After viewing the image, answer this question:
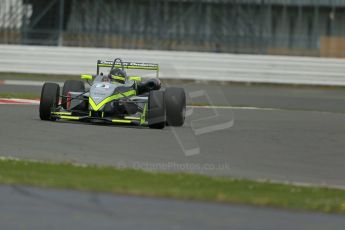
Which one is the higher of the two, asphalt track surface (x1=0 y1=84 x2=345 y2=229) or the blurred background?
the blurred background

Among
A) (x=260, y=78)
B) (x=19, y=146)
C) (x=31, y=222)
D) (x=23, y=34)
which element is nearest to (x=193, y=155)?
(x=19, y=146)

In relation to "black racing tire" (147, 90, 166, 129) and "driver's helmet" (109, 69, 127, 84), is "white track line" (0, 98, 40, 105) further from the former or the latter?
"black racing tire" (147, 90, 166, 129)

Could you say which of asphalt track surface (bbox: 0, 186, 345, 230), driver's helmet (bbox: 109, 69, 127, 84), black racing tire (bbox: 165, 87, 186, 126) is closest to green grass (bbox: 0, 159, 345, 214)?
asphalt track surface (bbox: 0, 186, 345, 230)

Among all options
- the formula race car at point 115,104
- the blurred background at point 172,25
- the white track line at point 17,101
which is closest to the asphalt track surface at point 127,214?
the formula race car at point 115,104

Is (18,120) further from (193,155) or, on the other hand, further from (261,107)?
(261,107)

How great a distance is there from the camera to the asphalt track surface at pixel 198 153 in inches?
290

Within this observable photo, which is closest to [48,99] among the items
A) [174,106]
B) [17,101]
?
[174,106]

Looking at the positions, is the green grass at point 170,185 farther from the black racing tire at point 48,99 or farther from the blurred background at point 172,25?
the blurred background at point 172,25

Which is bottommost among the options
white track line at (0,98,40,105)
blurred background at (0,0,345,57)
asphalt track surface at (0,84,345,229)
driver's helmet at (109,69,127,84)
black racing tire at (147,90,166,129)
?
white track line at (0,98,40,105)

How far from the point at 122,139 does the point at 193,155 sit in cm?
152

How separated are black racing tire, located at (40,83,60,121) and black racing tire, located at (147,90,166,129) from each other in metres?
1.60

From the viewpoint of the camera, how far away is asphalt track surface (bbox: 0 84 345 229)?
7.36 metres

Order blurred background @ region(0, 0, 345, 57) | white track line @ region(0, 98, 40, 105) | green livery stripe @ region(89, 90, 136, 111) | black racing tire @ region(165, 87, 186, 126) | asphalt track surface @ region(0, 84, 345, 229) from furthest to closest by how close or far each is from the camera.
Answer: blurred background @ region(0, 0, 345, 57), white track line @ region(0, 98, 40, 105), black racing tire @ region(165, 87, 186, 126), green livery stripe @ region(89, 90, 136, 111), asphalt track surface @ region(0, 84, 345, 229)

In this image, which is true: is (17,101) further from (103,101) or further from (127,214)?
(127,214)
